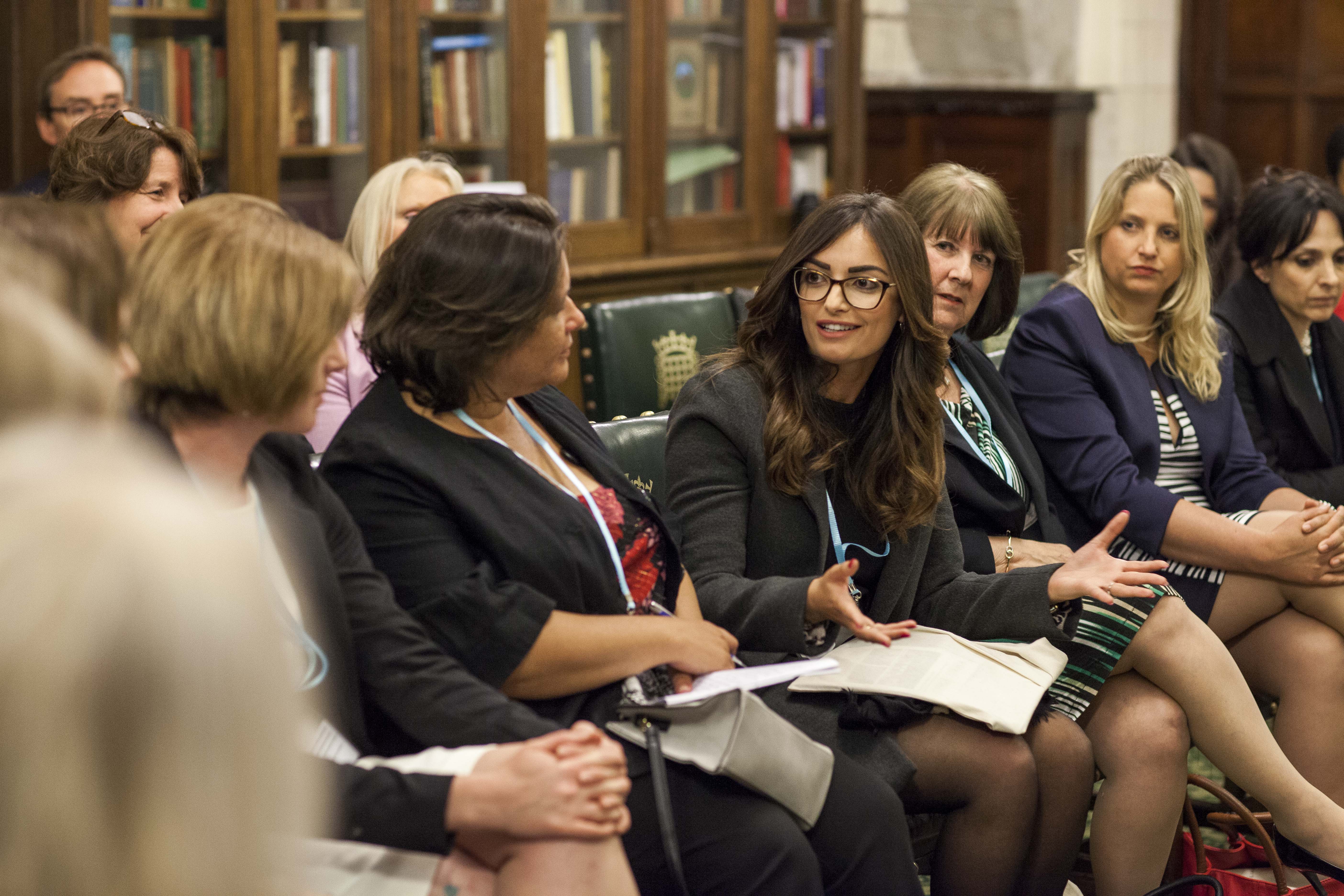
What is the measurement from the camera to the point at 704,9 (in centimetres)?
500

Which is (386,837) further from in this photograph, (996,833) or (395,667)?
(996,833)

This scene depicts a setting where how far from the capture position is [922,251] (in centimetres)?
212

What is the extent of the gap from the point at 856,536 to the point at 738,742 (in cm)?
60

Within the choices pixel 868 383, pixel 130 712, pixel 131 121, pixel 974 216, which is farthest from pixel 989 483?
pixel 130 712

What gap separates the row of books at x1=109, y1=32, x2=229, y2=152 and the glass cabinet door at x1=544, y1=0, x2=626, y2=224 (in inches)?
46.3

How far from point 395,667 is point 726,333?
5.79ft

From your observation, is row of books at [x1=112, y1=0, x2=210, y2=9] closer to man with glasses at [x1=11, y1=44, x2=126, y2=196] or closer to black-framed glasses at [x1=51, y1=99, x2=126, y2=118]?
man with glasses at [x1=11, y1=44, x2=126, y2=196]

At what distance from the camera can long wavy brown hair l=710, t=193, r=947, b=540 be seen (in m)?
2.02

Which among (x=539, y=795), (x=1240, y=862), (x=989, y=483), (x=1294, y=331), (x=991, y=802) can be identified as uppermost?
(x=1294, y=331)

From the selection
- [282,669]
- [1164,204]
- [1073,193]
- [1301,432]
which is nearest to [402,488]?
[282,669]

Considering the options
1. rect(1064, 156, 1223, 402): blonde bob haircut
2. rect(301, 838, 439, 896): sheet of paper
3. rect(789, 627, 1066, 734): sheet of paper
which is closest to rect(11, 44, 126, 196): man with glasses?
rect(1064, 156, 1223, 402): blonde bob haircut

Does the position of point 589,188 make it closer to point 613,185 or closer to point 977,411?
point 613,185

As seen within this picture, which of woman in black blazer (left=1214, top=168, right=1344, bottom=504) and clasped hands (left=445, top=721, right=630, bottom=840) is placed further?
woman in black blazer (left=1214, top=168, right=1344, bottom=504)

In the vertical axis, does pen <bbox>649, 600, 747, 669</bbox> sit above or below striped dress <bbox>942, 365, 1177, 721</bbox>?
above
